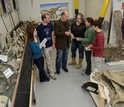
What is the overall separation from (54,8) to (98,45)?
10.6 feet

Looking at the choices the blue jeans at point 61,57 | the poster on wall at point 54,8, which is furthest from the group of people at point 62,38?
the poster on wall at point 54,8

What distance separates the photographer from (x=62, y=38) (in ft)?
11.6

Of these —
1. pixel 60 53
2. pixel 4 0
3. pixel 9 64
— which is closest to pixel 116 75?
pixel 60 53

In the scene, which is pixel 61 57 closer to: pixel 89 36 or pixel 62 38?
pixel 62 38

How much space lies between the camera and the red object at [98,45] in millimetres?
3027

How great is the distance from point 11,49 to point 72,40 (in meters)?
1.60

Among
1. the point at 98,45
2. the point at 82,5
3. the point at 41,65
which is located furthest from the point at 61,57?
the point at 82,5

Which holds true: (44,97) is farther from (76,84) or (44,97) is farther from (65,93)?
(76,84)

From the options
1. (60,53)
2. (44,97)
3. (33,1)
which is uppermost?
(33,1)

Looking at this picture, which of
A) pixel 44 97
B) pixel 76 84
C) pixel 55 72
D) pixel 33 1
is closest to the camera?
pixel 44 97

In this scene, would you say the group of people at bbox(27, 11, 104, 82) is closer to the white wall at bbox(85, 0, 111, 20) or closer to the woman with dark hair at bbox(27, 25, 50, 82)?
the woman with dark hair at bbox(27, 25, 50, 82)

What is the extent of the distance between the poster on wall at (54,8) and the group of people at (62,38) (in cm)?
225

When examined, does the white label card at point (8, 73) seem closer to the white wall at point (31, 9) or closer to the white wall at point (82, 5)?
the white wall at point (31, 9)

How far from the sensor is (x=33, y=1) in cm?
569
